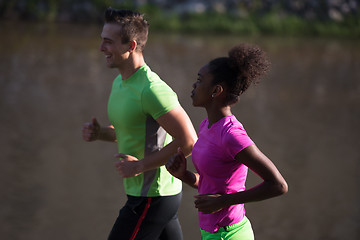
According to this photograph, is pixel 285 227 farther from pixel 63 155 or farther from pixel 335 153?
pixel 63 155

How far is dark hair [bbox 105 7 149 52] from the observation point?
3096mm

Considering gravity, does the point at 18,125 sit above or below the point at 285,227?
above

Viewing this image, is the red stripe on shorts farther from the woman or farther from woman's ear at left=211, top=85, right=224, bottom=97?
woman's ear at left=211, top=85, right=224, bottom=97

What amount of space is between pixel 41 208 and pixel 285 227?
2.12m

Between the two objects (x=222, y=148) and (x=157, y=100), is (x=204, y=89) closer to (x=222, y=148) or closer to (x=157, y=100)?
(x=222, y=148)

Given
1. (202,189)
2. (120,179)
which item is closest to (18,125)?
(120,179)

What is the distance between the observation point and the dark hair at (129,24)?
10.2 ft

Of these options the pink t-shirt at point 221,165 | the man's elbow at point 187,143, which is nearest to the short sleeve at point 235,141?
the pink t-shirt at point 221,165

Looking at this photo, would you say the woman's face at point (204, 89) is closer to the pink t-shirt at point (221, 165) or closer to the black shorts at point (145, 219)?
the pink t-shirt at point (221, 165)

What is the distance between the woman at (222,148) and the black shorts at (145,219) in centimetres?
48

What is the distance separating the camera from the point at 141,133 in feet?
9.84

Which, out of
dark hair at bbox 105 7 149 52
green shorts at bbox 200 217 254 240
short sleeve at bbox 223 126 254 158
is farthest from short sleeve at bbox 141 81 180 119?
green shorts at bbox 200 217 254 240

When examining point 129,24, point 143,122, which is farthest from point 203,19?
point 143,122

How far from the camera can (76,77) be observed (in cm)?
956
